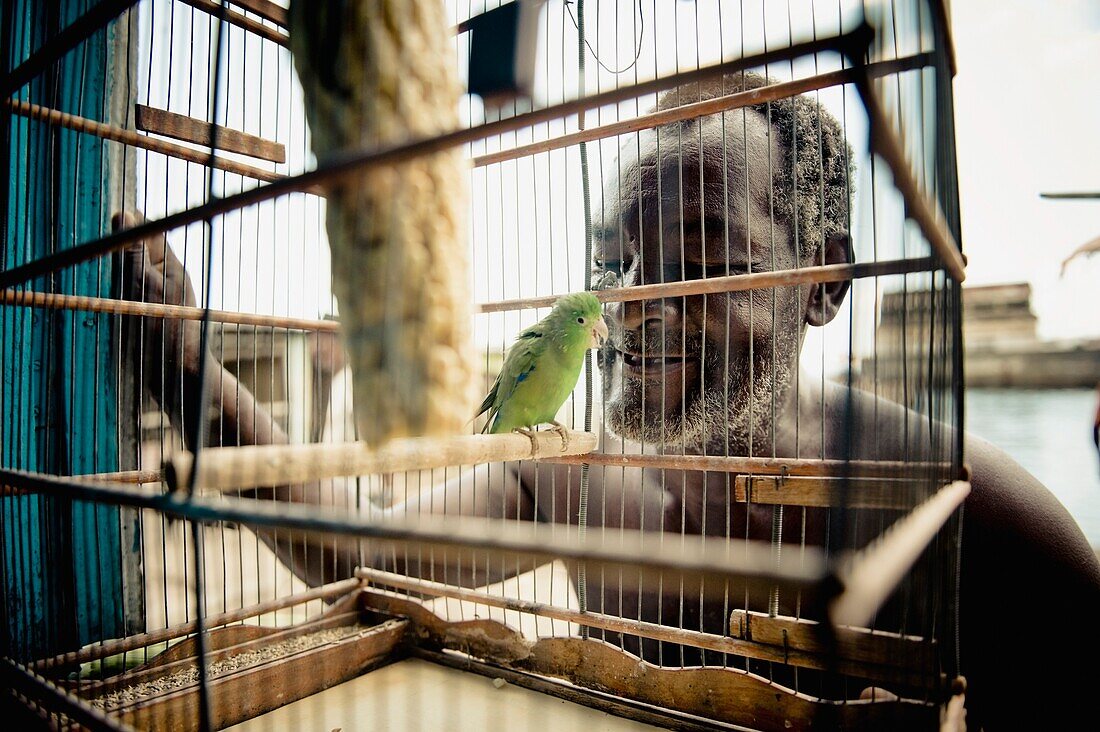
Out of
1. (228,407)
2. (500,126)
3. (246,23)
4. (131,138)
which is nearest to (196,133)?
(131,138)

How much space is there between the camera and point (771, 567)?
25cm

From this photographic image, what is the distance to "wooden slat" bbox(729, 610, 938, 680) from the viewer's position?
1.21 feet

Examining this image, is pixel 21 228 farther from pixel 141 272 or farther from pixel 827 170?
pixel 827 170

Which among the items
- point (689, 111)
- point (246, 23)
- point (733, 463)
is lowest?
point (733, 463)

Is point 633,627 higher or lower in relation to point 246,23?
lower

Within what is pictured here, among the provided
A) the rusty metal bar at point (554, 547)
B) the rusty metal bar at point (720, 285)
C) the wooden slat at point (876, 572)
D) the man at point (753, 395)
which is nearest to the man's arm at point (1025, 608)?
the man at point (753, 395)

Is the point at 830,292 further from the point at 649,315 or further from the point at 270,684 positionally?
the point at 270,684

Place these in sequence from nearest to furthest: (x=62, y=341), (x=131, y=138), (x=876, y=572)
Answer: (x=876, y=572)
(x=131, y=138)
(x=62, y=341)

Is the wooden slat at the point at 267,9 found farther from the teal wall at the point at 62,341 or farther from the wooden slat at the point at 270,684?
the wooden slat at the point at 270,684

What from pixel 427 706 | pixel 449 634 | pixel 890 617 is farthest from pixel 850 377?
pixel 449 634

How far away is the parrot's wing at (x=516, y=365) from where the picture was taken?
1.28m

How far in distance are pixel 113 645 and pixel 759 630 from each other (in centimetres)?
121

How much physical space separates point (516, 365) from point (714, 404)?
1.42ft

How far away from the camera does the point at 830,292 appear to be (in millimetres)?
1400
